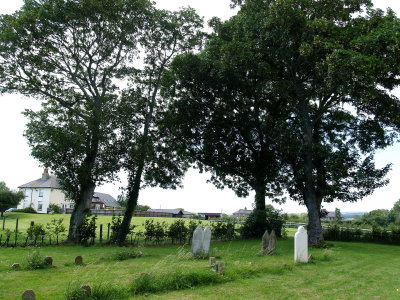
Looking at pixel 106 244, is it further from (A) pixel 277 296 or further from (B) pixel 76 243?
(A) pixel 277 296

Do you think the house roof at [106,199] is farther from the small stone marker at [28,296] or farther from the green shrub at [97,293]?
the small stone marker at [28,296]

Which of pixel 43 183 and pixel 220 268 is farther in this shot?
pixel 43 183

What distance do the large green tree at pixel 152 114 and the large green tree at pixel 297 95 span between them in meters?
1.59

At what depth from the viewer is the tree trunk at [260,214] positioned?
2542 cm

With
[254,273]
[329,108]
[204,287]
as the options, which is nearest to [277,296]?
[204,287]

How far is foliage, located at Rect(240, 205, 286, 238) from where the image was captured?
83.4 feet

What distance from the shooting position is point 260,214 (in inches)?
998

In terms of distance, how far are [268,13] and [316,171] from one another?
11292 mm

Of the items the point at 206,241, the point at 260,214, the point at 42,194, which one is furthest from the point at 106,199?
the point at 206,241

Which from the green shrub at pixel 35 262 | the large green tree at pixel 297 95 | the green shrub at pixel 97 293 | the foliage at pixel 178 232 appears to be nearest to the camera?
the green shrub at pixel 97 293

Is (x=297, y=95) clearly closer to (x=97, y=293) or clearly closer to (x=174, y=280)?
(x=174, y=280)

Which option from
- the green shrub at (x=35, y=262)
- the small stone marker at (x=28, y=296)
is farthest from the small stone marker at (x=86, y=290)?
the green shrub at (x=35, y=262)

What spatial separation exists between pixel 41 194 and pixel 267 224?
68.5 meters

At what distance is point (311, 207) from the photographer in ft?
71.3
